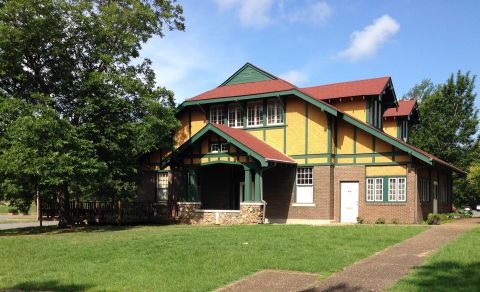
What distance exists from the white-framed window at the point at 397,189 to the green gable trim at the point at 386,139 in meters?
1.61

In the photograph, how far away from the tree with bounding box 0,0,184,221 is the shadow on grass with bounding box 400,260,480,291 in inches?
552

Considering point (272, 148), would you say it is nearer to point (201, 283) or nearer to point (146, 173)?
point (146, 173)

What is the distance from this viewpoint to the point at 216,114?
2789 centimetres

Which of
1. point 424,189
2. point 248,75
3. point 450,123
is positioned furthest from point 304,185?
point 450,123

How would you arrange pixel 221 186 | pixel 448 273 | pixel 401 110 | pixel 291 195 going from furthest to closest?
pixel 401 110
pixel 221 186
pixel 291 195
pixel 448 273

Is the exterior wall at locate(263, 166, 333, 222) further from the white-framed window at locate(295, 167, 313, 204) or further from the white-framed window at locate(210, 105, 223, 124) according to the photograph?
the white-framed window at locate(210, 105, 223, 124)

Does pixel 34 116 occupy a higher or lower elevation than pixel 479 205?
higher

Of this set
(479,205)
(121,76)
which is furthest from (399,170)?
(479,205)

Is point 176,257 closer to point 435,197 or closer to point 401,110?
point 435,197

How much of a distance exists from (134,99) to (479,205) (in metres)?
62.4

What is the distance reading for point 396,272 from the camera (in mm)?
9914

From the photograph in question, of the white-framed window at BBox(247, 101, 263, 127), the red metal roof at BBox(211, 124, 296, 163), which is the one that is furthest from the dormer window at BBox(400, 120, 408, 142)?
the white-framed window at BBox(247, 101, 263, 127)

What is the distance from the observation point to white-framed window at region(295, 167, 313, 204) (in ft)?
80.9

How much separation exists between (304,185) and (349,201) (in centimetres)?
237
